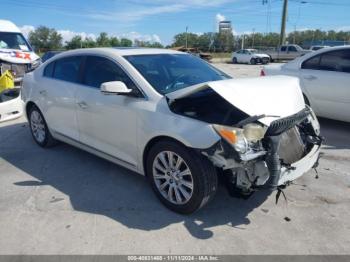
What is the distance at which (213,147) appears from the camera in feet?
9.62

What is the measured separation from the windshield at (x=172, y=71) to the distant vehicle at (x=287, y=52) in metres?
31.5

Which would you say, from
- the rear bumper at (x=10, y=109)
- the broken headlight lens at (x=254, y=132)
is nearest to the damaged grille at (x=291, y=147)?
the broken headlight lens at (x=254, y=132)

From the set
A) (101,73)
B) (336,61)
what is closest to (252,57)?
(336,61)

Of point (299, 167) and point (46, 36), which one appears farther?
point (46, 36)

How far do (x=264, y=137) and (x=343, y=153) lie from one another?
2845mm

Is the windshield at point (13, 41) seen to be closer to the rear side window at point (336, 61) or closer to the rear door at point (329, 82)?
the rear door at point (329, 82)

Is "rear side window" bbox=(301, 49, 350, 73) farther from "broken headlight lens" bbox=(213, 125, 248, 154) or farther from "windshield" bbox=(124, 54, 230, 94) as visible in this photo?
"broken headlight lens" bbox=(213, 125, 248, 154)

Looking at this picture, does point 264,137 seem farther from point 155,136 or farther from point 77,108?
point 77,108

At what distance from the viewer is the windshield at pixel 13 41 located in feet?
40.0

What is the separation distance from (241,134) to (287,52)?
3402 cm

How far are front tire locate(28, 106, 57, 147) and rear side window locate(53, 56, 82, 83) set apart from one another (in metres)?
0.82

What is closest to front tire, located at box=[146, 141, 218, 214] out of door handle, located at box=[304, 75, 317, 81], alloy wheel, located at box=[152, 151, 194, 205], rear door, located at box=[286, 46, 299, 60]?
alloy wheel, located at box=[152, 151, 194, 205]

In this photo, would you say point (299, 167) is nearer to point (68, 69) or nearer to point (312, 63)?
point (68, 69)

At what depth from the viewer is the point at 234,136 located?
9.48 feet
